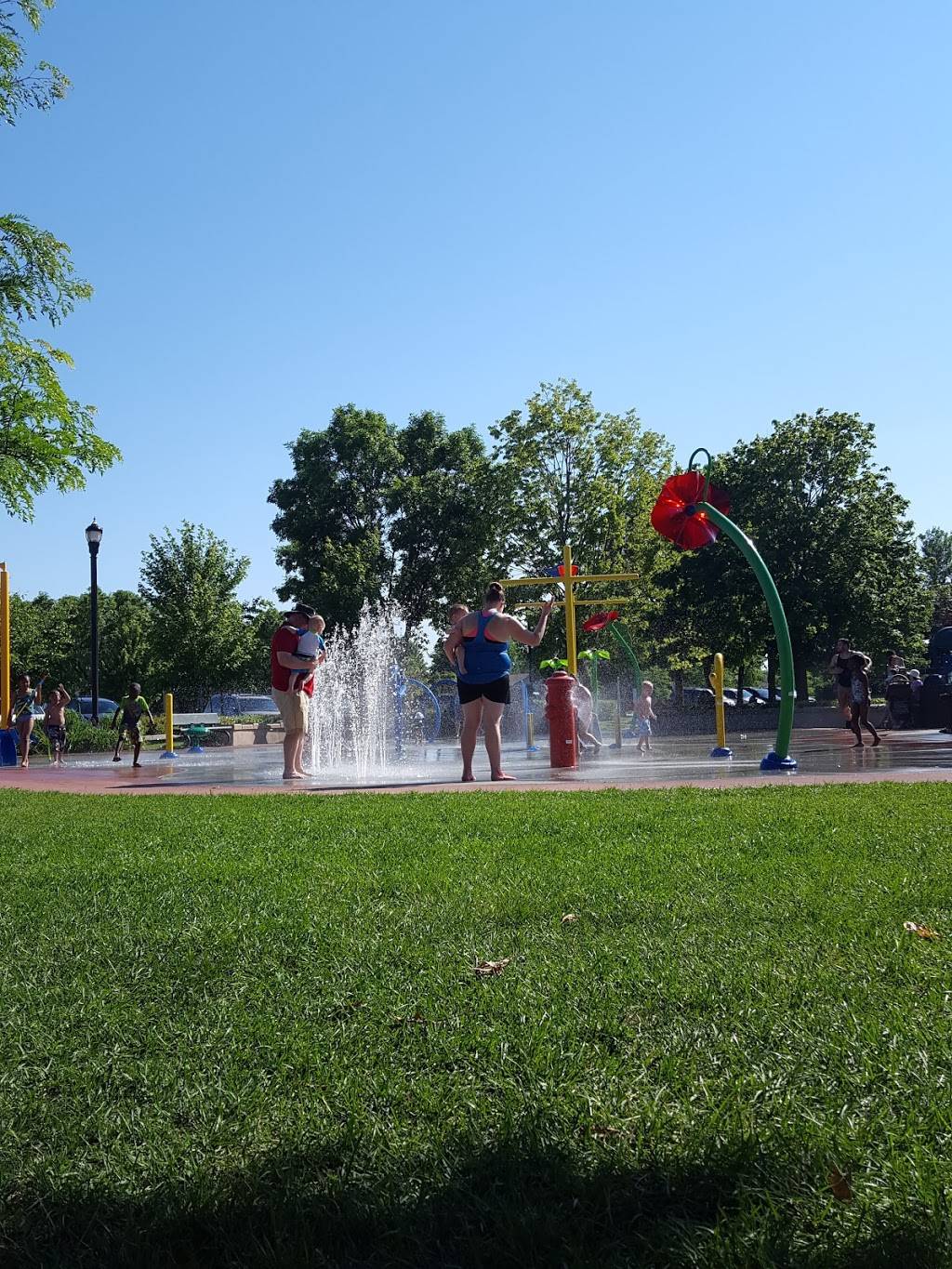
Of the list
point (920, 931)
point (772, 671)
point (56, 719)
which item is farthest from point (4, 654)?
point (772, 671)

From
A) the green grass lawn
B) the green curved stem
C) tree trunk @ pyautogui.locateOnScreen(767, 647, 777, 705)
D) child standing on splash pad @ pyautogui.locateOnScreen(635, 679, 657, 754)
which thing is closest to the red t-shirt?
the green curved stem

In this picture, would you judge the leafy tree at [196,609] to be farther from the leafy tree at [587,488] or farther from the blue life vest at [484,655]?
the blue life vest at [484,655]

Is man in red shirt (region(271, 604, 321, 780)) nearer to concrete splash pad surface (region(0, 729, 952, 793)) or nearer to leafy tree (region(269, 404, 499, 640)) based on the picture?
concrete splash pad surface (region(0, 729, 952, 793))

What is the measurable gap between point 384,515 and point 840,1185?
162ft

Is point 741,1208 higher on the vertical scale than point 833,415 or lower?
lower

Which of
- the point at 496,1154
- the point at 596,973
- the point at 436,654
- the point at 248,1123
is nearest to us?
the point at 496,1154

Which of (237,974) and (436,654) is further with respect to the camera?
(436,654)

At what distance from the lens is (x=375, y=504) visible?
51219mm

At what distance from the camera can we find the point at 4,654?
22531 millimetres

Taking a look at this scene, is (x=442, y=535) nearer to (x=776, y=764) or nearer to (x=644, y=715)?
(x=644, y=715)

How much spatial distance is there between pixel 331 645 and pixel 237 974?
76.1 feet

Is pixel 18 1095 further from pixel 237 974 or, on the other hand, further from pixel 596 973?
pixel 596 973

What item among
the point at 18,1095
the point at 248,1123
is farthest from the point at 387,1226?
the point at 18,1095

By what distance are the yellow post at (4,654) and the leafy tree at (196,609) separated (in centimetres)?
2183
